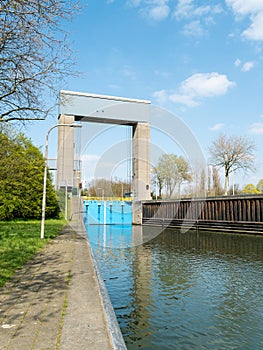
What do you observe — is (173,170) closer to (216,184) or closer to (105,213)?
(216,184)

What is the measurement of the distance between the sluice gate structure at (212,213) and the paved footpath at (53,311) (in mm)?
16954

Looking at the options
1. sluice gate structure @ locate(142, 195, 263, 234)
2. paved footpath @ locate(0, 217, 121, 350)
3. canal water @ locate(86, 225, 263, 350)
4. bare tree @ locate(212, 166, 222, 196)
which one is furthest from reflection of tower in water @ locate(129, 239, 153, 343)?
bare tree @ locate(212, 166, 222, 196)

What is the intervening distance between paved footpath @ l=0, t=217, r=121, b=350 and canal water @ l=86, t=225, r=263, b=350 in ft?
2.88

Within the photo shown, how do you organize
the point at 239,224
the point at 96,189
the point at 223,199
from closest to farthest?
the point at 239,224, the point at 223,199, the point at 96,189

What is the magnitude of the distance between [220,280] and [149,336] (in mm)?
4232

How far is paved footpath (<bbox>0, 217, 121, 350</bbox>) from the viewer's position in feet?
10.6

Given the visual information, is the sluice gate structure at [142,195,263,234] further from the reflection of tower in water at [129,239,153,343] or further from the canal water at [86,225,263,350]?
the reflection of tower in water at [129,239,153,343]

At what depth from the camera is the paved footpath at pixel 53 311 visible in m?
3.24

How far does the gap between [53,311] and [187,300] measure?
138 inches

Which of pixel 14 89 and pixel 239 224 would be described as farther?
pixel 239 224

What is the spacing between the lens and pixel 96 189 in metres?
44.0

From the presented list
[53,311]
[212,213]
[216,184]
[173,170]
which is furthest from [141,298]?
[216,184]

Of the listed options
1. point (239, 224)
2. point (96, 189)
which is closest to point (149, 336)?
point (239, 224)

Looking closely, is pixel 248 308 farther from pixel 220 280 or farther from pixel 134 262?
pixel 134 262
